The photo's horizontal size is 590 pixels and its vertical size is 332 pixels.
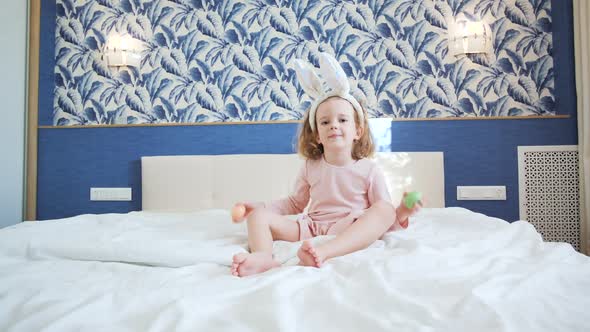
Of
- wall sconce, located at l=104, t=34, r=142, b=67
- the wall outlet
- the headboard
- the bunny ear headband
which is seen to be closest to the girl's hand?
the bunny ear headband

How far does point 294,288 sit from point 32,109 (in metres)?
2.98

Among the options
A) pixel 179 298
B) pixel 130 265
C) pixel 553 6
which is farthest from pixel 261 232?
pixel 553 6

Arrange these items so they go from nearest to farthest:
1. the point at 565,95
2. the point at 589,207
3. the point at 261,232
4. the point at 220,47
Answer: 1. the point at 261,232
2. the point at 589,207
3. the point at 565,95
4. the point at 220,47

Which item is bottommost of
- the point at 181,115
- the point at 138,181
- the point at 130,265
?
the point at 130,265

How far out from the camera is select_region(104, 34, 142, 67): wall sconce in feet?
9.62

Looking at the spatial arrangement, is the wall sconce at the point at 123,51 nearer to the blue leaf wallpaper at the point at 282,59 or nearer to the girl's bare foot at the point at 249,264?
the blue leaf wallpaper at the point at 282,59

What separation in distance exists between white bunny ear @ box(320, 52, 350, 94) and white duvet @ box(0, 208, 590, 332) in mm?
643

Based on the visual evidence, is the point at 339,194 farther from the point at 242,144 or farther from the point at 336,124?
the point at 242,144

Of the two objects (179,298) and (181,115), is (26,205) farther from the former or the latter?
(179,298)

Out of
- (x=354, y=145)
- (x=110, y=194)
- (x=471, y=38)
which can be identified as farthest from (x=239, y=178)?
(x=471, y=38)

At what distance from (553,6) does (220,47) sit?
2181 mm

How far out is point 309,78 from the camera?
5.48 feet

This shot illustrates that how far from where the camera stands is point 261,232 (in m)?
1.17

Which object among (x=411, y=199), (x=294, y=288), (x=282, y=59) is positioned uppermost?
(x=282, y=59)
